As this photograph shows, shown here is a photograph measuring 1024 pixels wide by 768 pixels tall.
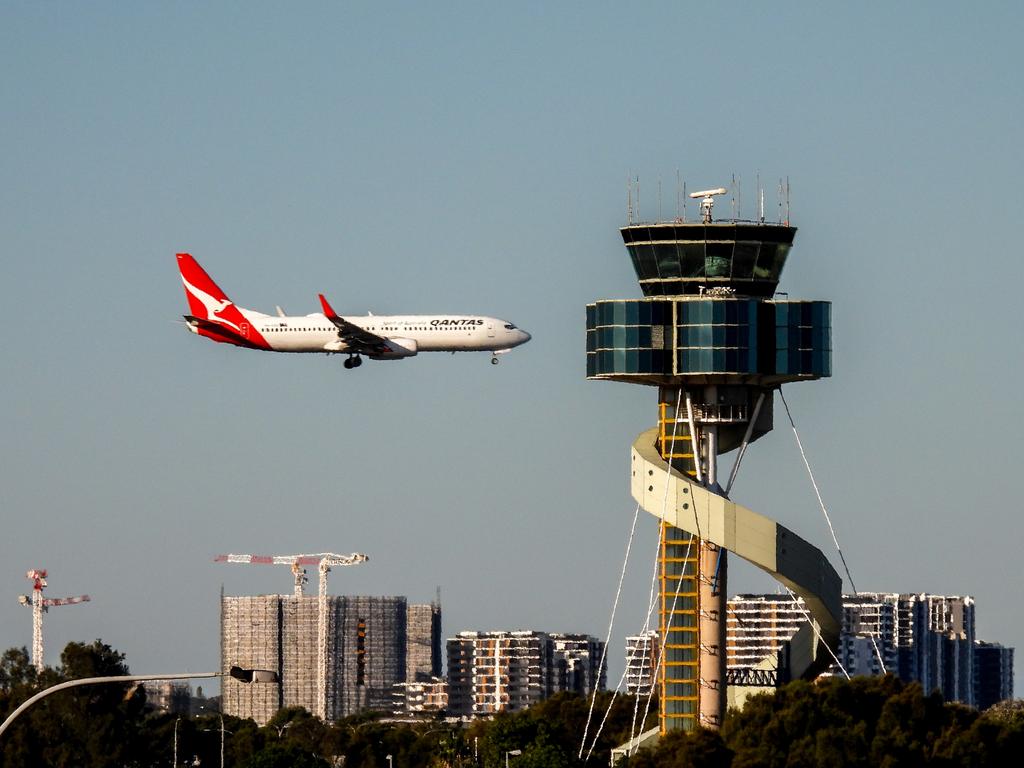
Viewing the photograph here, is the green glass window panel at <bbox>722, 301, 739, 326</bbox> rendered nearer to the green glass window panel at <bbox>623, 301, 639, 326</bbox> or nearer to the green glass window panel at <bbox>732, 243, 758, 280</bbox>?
the green glass window panel at <bbox>732, 243, 758, 280</bbox>

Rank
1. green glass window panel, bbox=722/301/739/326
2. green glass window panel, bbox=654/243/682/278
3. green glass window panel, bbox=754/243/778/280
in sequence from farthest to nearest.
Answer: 1. green glass window panel, bbox=754/243/778/280
2. green glass window panel, bbox=654/243/682/278
3. green glass window panel, bbox=722/301/739/326

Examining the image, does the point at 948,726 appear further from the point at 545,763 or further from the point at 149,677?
the point at 149,677

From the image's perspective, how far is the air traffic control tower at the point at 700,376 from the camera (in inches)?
7190

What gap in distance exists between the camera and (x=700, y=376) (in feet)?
601

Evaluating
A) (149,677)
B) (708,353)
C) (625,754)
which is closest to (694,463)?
(708,353)

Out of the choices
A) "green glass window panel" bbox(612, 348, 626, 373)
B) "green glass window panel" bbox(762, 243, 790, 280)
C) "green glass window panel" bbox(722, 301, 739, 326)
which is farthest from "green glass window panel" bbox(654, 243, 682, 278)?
"green glass window panel" bbox(762, 243, 790, 280)

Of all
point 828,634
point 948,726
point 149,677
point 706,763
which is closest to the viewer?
point 149,677

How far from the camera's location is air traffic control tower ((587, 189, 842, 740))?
182625 mm

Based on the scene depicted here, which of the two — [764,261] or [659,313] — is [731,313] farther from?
[764,261]

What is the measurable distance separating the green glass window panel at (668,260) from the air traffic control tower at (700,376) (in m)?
0.08

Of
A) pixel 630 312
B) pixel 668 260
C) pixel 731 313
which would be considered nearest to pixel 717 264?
pixel 668 260

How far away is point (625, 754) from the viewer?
611ft

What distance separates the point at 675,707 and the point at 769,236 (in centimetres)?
3611

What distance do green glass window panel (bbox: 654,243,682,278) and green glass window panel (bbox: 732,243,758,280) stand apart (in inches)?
166
